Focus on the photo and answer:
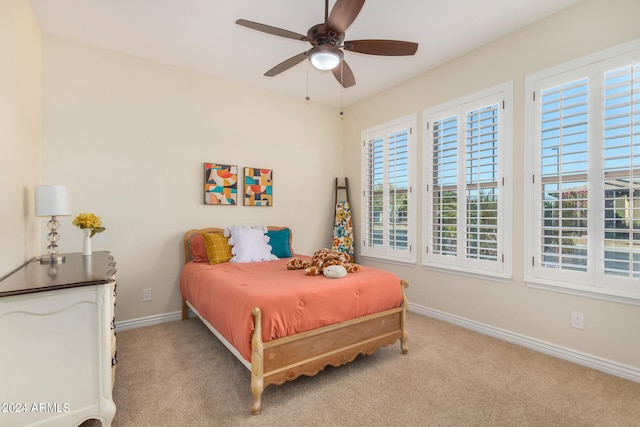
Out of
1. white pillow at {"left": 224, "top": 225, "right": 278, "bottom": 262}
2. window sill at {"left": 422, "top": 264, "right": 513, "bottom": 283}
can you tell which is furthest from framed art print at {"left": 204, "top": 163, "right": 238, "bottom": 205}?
window sill at {"left": 422, "top": 264, "right": 513, "bottom": 283}

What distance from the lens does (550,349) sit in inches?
104

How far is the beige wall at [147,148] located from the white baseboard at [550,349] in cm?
242

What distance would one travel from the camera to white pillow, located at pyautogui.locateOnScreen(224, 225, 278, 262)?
340 cm

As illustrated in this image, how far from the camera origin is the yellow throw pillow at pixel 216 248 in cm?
331

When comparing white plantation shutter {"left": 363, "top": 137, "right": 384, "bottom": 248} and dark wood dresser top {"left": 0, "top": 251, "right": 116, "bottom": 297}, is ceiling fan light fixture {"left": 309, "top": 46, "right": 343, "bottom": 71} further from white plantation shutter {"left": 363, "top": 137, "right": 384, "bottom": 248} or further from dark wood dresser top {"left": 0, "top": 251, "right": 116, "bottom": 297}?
white plantation shutter {"left": 363, "top": 137, "right": 384, "bottom": 248}

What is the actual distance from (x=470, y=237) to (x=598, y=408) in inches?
64.2

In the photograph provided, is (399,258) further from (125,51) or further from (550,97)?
(125,51)

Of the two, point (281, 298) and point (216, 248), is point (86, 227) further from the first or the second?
point (281, 298)

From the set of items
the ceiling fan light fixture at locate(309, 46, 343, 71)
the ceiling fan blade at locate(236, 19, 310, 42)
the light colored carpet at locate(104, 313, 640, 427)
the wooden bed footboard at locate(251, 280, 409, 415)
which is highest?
the ceiling fan blade at locate(236, 19, 310, 42)

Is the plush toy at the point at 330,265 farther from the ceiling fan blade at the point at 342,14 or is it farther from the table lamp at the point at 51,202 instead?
the table lamp at the point at 51,202

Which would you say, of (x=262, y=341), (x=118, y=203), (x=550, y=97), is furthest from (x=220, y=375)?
(x=550, y=97)

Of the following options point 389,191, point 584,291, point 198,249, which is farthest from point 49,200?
point 584,291

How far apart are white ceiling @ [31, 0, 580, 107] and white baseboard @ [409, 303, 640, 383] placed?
2.79 meters

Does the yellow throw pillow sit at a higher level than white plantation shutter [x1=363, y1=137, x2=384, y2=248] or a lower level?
lower
